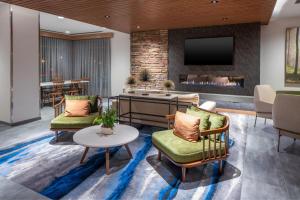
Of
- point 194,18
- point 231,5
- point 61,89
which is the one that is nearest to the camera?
point 231,5

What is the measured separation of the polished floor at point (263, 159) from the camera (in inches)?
104

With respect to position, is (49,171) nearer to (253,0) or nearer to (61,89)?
(253,0)

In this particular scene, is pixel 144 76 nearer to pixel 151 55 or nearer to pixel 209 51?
pixel 151 55

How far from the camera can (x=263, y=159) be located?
11.5ft

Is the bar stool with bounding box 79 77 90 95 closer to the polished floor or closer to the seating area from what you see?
the seating area

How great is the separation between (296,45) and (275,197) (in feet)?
19.1

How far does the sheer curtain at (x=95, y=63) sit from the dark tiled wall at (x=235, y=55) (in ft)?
10.3

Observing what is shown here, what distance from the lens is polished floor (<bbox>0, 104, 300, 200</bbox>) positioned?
2637 millimetres

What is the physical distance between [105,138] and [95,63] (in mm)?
7395

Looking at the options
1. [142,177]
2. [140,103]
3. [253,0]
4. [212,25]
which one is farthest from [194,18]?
[142,177]

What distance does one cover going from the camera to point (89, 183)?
277cm

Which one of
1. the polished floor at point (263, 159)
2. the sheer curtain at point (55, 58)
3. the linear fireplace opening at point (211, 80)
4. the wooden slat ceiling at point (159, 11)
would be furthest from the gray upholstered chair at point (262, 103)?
the sheer curtain at point (55, 58)

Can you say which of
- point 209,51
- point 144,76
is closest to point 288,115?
point 209,51

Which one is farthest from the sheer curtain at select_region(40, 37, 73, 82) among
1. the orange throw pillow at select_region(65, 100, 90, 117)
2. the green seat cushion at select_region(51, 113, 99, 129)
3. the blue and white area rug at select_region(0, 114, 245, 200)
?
the blue and white area rug at select_region(0, 114, 245, 200)
